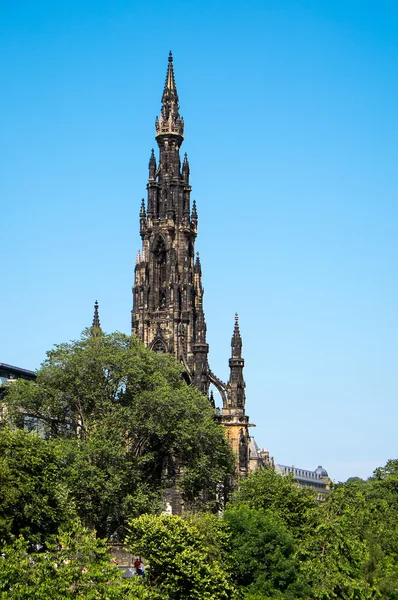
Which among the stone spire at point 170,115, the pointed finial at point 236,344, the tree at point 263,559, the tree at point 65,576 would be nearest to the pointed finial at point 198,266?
the pointed finial at point 236,344

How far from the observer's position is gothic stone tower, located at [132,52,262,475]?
11875 cm

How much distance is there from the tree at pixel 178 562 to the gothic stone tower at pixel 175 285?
54057mm

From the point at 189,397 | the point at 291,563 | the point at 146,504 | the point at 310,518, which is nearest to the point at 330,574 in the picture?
the point at 291,563

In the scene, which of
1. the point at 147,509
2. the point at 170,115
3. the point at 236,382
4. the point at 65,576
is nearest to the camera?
the point at 65,576

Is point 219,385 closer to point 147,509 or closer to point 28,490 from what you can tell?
point 147,509

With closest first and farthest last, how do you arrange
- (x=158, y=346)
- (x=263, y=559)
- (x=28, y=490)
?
(x=28, y=490)
(x=263, y=559)
(x=158, y=346)

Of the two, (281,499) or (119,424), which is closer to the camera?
(281,499)

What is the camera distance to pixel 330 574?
210ft

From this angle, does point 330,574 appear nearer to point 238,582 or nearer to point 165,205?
point 238,582

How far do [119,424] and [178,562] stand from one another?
2613cm

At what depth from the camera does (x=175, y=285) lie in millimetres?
120250

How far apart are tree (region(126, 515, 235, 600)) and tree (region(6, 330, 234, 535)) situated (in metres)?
18.7

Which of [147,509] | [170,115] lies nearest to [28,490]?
[147,509]

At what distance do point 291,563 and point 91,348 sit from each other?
2824 centimetres
